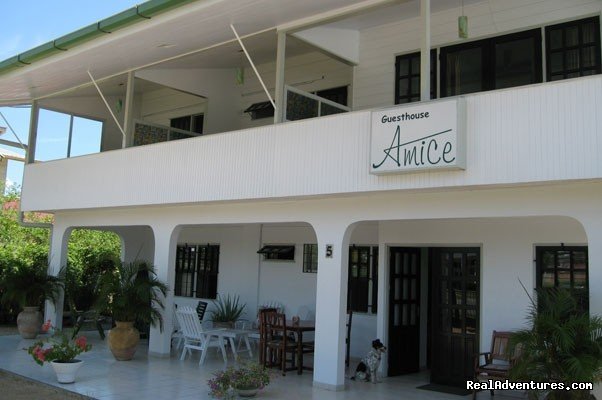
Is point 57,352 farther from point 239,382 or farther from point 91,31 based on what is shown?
point 91,31

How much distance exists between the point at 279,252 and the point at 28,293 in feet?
18.5

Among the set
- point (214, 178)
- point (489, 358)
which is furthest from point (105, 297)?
point (489, 358)

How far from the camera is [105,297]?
419 inches

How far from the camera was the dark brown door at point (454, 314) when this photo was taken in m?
9.18

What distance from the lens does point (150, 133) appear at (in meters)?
12.6

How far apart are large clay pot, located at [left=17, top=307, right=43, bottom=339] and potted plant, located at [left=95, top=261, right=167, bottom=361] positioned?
339cm

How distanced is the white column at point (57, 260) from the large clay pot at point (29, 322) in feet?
2.10

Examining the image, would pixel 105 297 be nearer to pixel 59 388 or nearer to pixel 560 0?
pixel 59 388

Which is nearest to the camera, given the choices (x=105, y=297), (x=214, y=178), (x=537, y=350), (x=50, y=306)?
(x=537, y=350)

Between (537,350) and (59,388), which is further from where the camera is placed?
(59,388)

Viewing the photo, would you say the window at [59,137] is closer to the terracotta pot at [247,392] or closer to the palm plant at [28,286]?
the palm plant at [28,286]

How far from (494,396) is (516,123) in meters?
4.09

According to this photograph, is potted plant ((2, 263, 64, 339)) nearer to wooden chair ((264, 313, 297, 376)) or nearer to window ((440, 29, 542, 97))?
wooden chair ((264, 313, 297, 376))

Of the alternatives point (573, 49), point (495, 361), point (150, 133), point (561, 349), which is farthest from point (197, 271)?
point (561, 349)
